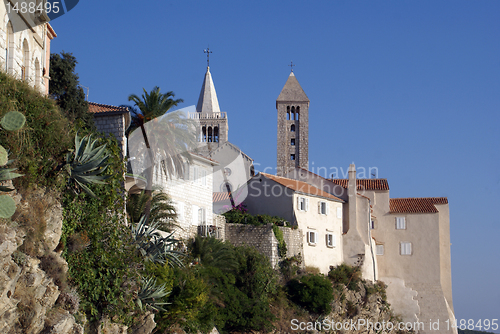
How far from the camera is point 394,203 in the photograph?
58156mm

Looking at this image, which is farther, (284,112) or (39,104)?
(284,112)

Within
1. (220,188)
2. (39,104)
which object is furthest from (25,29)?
(220,188)

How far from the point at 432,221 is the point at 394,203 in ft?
13.6

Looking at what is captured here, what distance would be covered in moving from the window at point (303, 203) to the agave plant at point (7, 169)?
33.3m

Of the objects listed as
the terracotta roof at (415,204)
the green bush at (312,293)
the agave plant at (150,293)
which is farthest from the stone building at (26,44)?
the terracotta roof at (415,204)

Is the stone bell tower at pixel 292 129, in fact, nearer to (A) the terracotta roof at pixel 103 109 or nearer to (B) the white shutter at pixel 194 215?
(B) the white shutter at pixel 194 215

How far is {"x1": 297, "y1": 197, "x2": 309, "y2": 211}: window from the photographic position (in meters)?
47.8

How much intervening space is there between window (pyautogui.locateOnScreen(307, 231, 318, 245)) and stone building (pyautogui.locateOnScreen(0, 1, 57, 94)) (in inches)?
1062

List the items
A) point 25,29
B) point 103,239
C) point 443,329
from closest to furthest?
point 103,239, point 25,29, point 443,329

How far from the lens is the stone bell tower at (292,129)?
88062 mm

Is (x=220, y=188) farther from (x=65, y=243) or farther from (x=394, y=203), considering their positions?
(x=65, y=243)

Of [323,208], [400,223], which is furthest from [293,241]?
[400,223]

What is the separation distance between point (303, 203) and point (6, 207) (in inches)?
1374

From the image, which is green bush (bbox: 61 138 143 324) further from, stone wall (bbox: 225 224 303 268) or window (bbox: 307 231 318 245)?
window (bbox: 307 231 318 245)
